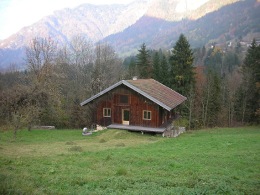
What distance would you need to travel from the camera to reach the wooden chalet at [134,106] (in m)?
33.2

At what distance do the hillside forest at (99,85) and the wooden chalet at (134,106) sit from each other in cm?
920

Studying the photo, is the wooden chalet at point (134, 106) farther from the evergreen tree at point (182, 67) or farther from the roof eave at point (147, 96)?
the evergreen tree at point (182, 67)

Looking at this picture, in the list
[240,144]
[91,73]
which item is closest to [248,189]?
[240,144]

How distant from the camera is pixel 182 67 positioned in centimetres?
5262

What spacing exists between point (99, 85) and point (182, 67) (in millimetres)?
15816

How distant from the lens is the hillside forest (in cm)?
4268

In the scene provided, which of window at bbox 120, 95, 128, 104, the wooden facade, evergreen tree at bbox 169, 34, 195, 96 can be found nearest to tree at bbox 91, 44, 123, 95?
evergreen tree at bbox 169, 34, 195, 96

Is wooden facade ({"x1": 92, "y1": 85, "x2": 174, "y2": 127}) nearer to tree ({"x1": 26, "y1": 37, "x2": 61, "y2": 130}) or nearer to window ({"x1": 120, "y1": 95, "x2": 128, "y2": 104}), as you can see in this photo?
window ({"x1": 120, "y1": 95, "x2": 128, "y2": 104})

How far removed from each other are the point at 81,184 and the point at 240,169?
8440mm

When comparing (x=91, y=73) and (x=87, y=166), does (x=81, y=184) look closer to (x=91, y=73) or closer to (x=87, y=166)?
(x=87, y=166)

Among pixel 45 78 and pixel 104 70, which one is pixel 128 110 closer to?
pixel 45 78

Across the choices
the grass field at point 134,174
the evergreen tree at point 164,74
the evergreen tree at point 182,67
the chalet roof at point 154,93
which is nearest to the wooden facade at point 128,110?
the chalet roof at point 154,93

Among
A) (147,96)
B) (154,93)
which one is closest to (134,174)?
(147,96)

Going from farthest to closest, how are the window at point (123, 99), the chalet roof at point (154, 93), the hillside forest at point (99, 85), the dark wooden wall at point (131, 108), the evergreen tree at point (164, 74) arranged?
the evergreen tree at point (164, 74) < the hillside forest at point (99, 85) < the window at point (123, 99) < the dark wooden wall at point (131, 108) < the chalet roof at point (154, 93)
